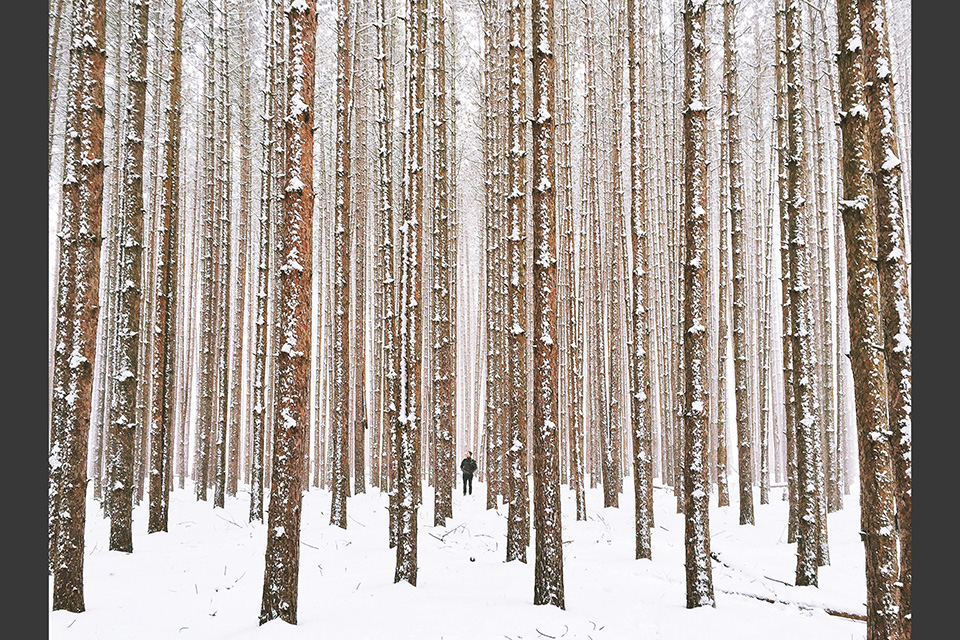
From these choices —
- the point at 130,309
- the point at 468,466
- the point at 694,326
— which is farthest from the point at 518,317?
the point at 468,466

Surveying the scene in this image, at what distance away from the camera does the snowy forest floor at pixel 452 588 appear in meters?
5.92

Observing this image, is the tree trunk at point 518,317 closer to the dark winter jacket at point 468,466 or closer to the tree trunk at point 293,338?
the tree trunk at point 293,338

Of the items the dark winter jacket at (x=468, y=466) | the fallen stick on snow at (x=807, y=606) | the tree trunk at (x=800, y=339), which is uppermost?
the tree trunk at (x=800, y=339)

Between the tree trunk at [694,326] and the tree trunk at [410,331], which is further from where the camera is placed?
the tree trunk at [410,331]

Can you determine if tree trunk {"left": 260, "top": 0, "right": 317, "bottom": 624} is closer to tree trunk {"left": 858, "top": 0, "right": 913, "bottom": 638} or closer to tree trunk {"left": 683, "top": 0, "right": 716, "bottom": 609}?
tree trunk {"left": 683, "top": 0, "right": 716, "bottom": 609}

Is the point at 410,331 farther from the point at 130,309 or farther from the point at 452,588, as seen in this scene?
the point at 130,309

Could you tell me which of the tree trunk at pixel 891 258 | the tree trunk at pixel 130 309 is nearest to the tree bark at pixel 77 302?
the tree trunk at pixel 130 309

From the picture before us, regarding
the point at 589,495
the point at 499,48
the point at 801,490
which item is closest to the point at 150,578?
the point at 801,490

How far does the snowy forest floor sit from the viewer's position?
233 inches

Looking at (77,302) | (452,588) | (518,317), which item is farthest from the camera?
(518,317)

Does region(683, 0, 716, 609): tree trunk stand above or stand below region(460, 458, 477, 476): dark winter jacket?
above

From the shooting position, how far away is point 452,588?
736 centimetres

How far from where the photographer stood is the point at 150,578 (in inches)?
299

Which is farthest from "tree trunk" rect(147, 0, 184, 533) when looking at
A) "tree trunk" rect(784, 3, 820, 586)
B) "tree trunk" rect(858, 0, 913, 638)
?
"tree trunk" rect(858, 0, 913, 638)
